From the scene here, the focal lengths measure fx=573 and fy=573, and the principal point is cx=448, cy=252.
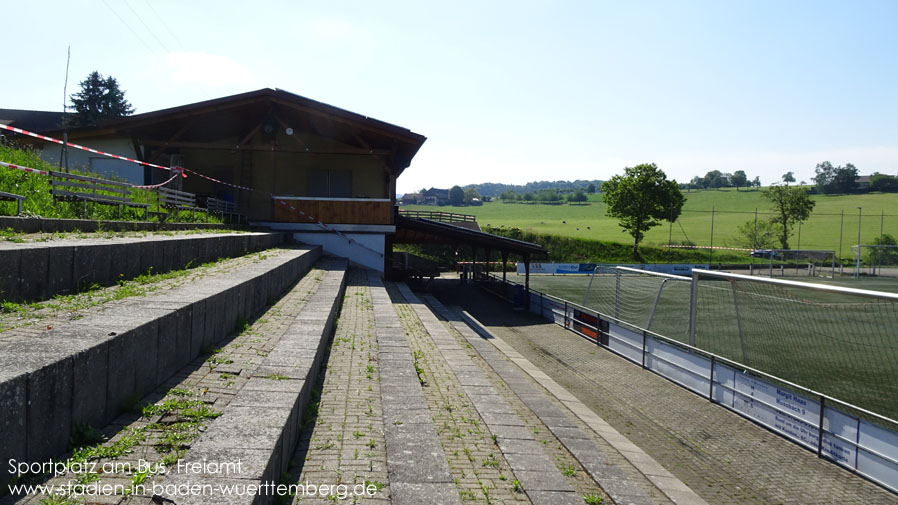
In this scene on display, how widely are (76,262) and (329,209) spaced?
52.0 feet

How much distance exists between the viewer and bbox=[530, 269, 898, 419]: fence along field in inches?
499

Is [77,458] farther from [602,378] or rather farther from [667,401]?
[602,378]

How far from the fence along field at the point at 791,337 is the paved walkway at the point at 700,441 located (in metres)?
1.79

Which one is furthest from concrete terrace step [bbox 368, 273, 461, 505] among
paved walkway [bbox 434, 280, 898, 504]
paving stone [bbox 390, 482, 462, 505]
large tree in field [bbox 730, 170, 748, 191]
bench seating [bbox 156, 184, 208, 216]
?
large tree in field [bbox 730, 170, 748, 191]

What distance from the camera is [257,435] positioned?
328cm

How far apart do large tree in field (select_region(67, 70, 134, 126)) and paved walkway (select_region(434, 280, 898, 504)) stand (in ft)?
184

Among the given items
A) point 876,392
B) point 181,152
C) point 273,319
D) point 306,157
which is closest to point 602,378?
point 876,392

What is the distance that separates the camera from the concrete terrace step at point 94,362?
268 centimetres

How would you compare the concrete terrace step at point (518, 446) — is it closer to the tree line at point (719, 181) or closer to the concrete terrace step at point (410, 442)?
the concrete terrace step at point (410, 442)

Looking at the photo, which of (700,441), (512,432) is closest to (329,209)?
(700,441)

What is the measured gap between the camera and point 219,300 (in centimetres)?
550

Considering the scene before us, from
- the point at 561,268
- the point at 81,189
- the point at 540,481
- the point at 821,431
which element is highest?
the point at 81,189

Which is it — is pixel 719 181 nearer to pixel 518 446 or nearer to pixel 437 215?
pixel 437 215

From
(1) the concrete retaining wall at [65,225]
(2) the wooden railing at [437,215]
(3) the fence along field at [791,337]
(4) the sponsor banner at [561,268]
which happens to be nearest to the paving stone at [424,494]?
(1) the concrete retaining wall at [65,225]
